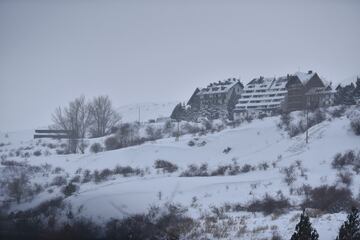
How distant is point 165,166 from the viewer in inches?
958

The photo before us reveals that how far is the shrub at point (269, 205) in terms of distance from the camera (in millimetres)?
15670

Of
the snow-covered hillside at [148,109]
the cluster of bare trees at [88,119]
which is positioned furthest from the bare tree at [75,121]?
the snow-covered hillside at [148,109]

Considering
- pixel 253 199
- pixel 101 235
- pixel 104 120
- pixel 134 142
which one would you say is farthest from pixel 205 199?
pixel 104 120

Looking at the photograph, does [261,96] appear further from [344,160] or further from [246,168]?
[344,160]

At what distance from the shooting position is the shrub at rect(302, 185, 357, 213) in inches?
577

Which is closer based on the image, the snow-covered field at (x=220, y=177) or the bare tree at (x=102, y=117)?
the snow-covered field at (x=220, y=177)

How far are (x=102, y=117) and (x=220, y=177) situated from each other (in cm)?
2475

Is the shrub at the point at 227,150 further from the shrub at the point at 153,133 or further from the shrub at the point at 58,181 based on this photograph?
the shrub at the point at 58,181

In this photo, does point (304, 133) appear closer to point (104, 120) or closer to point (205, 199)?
point (205, 199)

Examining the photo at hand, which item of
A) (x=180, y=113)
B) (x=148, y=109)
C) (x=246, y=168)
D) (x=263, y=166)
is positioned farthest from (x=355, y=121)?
(x=148, y=109)

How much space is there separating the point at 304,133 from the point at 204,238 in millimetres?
16998

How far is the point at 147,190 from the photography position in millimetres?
17828

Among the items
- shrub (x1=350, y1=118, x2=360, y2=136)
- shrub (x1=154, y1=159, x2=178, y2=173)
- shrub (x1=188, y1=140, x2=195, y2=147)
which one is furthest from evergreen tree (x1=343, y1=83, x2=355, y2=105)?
shrub (x1=154, y1=159, x2=178, y2=173)

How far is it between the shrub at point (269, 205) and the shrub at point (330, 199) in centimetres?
78
